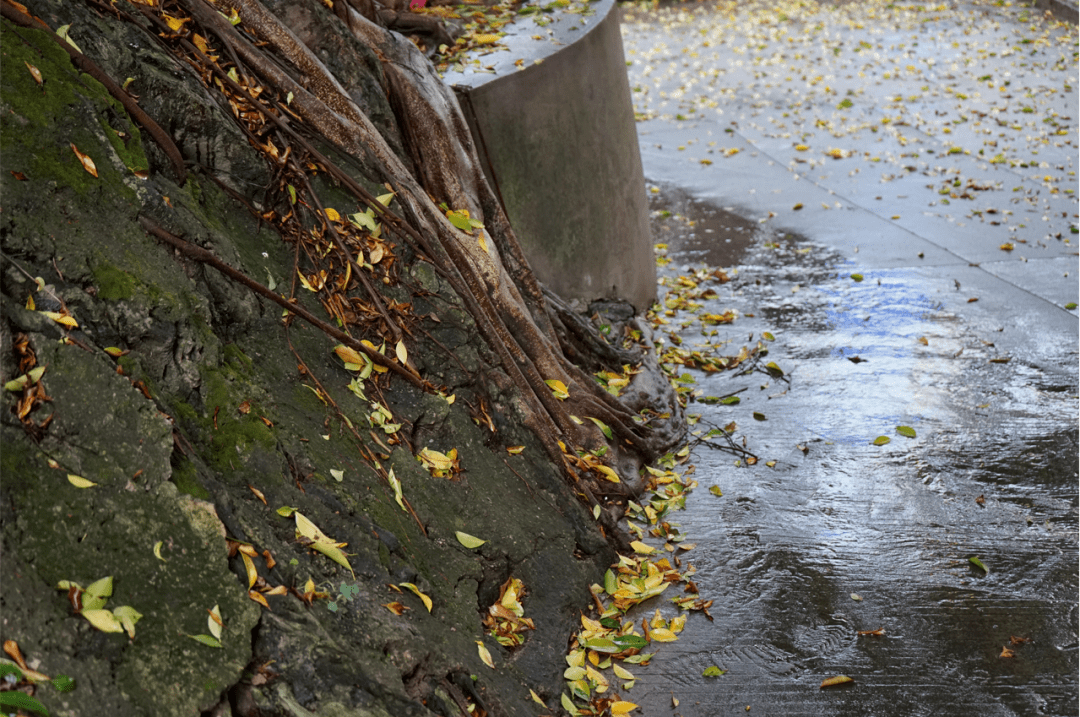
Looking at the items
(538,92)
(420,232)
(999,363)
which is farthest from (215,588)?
(999,363)

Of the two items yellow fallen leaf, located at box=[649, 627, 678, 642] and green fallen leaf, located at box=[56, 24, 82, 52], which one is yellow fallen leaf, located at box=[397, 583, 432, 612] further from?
green fallen leaf, located at box=[56, 24, 82, 52]

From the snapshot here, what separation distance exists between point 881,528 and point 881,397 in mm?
1093

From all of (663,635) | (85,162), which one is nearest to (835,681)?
(663,635)

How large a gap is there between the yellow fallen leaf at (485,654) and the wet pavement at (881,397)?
501mm

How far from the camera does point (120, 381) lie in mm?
2201

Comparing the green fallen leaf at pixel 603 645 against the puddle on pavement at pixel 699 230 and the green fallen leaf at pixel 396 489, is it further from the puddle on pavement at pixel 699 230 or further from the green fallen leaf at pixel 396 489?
the puddle on pavement at pixel 699 230

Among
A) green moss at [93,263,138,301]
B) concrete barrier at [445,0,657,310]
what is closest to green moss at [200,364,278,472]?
green moss at [93,263,138,301]

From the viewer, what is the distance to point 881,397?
4406mm

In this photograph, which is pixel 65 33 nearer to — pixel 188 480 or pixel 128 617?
pixel 188 480

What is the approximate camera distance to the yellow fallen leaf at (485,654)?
262 cm

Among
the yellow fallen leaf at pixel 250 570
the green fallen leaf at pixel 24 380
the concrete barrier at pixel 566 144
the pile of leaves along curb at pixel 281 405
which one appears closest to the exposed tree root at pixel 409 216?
the pile of leaves along curb at pixel 281 405

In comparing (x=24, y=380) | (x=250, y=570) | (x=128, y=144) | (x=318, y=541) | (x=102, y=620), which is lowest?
(x=318, y=541)

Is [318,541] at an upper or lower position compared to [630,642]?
upper

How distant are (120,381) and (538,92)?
276 cm
